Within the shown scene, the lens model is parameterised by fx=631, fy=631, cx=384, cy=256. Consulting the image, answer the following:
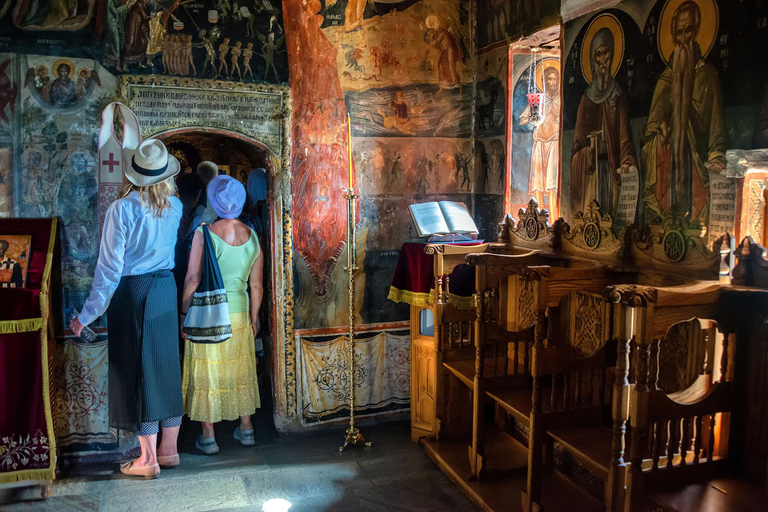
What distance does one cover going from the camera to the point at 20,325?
4.27m

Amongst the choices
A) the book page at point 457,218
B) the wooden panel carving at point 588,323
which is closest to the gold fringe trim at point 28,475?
the book page at point 457,218

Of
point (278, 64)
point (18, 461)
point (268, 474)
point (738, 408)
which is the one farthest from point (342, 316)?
point (738, 408)

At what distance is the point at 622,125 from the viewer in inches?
153

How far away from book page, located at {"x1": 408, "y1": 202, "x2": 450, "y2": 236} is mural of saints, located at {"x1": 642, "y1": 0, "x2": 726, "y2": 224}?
164 centimetres

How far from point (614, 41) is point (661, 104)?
1.95ft

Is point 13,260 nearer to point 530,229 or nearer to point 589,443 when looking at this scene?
point 530,229

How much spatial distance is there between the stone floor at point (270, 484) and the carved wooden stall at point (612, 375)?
0.99 feet

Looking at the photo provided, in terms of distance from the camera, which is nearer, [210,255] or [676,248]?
[676,248]

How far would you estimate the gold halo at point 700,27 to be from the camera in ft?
10.4

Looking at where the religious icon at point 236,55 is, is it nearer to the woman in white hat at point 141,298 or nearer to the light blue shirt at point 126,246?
the woman in white hat at point 141,298

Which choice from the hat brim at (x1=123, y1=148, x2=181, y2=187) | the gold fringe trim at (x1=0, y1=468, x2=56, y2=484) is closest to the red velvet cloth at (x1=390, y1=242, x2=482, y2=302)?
the hat brim at (x1=123, y1=148, x2=181, y2=187)

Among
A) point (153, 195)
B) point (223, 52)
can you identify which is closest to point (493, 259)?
Result: point (153, 195)

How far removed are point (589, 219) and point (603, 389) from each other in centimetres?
108

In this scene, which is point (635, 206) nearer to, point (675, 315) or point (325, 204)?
point (675, 315)
